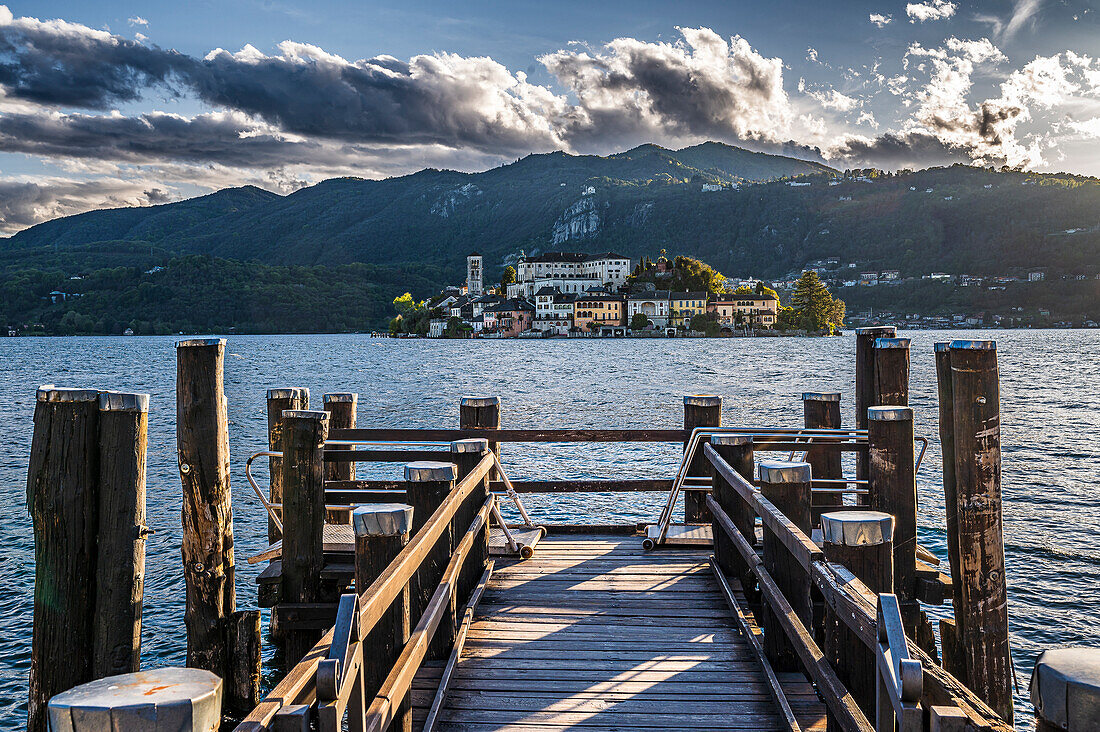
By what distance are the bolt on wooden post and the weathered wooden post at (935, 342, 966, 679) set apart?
5727mm

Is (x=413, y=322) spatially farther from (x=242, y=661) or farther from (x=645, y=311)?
(x=242, y=661)

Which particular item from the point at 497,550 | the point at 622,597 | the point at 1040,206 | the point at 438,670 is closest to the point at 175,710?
the point at 438,670

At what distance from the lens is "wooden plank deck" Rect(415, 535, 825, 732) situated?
439 centimetres

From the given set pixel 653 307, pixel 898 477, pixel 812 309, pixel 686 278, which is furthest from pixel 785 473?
pixel 686 278

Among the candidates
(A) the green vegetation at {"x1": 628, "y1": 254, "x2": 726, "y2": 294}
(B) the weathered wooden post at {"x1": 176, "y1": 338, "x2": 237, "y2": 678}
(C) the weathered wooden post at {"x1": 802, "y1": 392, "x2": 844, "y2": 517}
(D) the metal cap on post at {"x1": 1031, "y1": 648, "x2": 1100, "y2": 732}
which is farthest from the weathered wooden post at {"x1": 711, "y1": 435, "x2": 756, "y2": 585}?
(A) the green vegetation at {"x1": 628, "y1": 254, "x2": 726, "y2": 294}

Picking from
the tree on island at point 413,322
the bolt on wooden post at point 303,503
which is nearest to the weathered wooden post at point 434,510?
the bolt on wooden post at point 303,503

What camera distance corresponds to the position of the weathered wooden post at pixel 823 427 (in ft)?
29.2

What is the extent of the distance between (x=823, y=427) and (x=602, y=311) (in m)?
153

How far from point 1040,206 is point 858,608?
760 ft

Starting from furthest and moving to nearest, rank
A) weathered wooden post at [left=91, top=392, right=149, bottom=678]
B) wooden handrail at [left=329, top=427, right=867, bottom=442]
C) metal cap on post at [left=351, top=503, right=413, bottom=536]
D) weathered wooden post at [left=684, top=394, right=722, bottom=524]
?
weathered wooden post at [left=684, top=394, right=722, bottom=524]
wooden handrail at [left=329, top=427, right=867, bottom=442]
weathered wooden post at [left=91, top=392, right=149, bottom=678]
metal cap on post at [left=351, top=503, right=413, bottom=536]

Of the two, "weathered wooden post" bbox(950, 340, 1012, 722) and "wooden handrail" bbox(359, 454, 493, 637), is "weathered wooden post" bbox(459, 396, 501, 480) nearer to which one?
"wooden handrail" bbox(359, 454, 493, 637)

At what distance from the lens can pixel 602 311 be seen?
162 m

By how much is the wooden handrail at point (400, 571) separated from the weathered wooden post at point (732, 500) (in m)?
2.51

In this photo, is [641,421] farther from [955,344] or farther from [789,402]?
[955,344]
